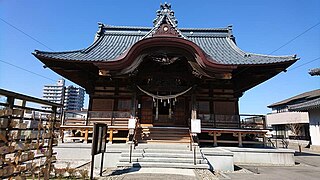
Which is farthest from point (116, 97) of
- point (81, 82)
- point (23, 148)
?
point (23, 148)

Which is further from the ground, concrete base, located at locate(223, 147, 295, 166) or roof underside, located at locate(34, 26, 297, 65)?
roof underside, located at locate(34, 26, 297, 65)

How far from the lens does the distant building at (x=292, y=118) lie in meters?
27.8

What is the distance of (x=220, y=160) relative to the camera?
8.27m

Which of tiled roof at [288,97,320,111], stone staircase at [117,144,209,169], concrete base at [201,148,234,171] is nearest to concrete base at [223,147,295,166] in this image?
concrete base at [201,148,234,171]

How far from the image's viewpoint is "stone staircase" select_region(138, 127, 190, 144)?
10555 millimetres

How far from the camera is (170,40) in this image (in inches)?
379

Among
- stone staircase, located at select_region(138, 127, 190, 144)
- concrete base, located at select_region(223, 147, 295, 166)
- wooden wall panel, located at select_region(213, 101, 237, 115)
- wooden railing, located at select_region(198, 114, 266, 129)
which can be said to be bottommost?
concrete base, located at select_region(223, 147, 295, 166)

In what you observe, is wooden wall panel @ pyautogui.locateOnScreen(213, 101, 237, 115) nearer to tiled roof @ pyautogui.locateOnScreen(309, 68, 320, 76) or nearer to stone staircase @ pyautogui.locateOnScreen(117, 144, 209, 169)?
stone staircase @ pyautogui.locateOnScreen(117, 144, 209, 169)

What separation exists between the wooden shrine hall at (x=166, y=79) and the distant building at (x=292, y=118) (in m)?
13.6

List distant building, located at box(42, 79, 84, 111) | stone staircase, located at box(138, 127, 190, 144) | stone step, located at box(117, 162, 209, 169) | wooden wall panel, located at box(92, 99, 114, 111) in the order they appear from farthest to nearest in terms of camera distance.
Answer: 1. distant building, located at box(42, 79, 84, 111)
2. wooden wall panel, located at box(92, 99, 114, 111)
3. stone staircase, located at box(138, 127, 190, 144)
4. stone step, located at box(117, 162, 209, 169)

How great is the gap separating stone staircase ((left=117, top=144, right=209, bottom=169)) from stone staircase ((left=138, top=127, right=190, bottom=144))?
140 cm

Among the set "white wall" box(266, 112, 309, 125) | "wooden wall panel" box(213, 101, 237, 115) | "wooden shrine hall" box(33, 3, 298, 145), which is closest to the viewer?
"wooden shrine hall" box(33, 3, 298, 145)

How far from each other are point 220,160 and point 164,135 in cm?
355

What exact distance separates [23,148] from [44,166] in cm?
131
